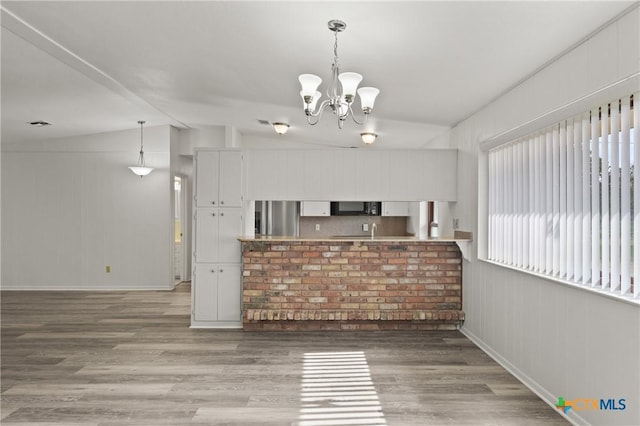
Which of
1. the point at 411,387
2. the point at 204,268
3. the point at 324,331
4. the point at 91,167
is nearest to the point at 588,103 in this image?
the point at 411,387

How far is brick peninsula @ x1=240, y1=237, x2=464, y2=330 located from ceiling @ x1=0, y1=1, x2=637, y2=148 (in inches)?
61.2

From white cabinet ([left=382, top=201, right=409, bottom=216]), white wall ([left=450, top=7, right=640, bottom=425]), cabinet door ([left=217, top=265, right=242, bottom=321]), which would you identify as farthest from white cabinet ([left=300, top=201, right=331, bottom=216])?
white wall ([left=450, top=7, right=640, bottom=425])

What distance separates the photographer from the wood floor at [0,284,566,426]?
2.72m

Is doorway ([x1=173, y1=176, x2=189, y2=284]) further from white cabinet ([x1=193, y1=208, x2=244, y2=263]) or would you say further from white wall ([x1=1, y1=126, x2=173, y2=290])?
white cabinet ([x1=193, y1=208, x2=244, y2=263])

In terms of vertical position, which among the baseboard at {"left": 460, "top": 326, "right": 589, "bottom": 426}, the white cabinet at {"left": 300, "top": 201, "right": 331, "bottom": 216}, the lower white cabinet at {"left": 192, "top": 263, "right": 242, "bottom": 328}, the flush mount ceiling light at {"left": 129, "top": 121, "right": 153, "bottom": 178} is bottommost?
the baseboard at {"left": 460, "top": 326, "right": 589, "bottom": 426}

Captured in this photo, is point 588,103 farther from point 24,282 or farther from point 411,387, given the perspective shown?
point 24,282

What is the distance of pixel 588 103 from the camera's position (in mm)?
2521

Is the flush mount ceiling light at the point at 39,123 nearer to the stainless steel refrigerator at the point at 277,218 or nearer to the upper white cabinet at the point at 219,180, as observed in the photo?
the upper white cabinet at the point at 219,180

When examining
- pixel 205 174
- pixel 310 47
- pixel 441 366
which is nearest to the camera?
pixel 310 47

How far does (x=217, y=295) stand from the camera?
192 inches

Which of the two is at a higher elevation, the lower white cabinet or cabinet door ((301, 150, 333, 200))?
cabinet door ((301, 150, 333, 200))

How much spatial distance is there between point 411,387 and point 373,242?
6.02ft

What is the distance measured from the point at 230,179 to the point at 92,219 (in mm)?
3613

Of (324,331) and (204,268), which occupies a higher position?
(204,268)
